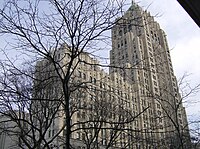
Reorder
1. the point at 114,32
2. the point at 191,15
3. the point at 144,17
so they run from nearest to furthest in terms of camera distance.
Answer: the point at 191,15 → the point at 144,17 → the point at 114,32

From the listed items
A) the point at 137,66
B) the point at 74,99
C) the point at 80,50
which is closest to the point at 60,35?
the point at 80,50

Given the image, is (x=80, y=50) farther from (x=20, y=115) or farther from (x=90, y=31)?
(x=20, y=115)

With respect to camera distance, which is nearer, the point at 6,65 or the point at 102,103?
the point at 6,65

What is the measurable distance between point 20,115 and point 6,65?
755cm

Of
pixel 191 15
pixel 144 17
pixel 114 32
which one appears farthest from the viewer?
pixel 114 32

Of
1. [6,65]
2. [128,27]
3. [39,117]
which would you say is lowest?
[39,117]

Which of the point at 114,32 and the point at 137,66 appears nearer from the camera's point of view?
the point at 137,66

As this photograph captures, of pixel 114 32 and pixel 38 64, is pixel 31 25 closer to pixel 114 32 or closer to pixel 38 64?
pixel 38 64

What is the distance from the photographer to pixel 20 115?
15.0m

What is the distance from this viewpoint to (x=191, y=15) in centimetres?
555

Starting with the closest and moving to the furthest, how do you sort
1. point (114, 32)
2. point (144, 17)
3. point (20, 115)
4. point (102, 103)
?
point (144, 17)
point (114, 32)
point (20, 115)
point (102, 103)

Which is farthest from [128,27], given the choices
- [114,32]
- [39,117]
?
[39,117]

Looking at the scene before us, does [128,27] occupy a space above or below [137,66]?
above

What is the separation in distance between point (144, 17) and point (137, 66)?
1.48 meters
